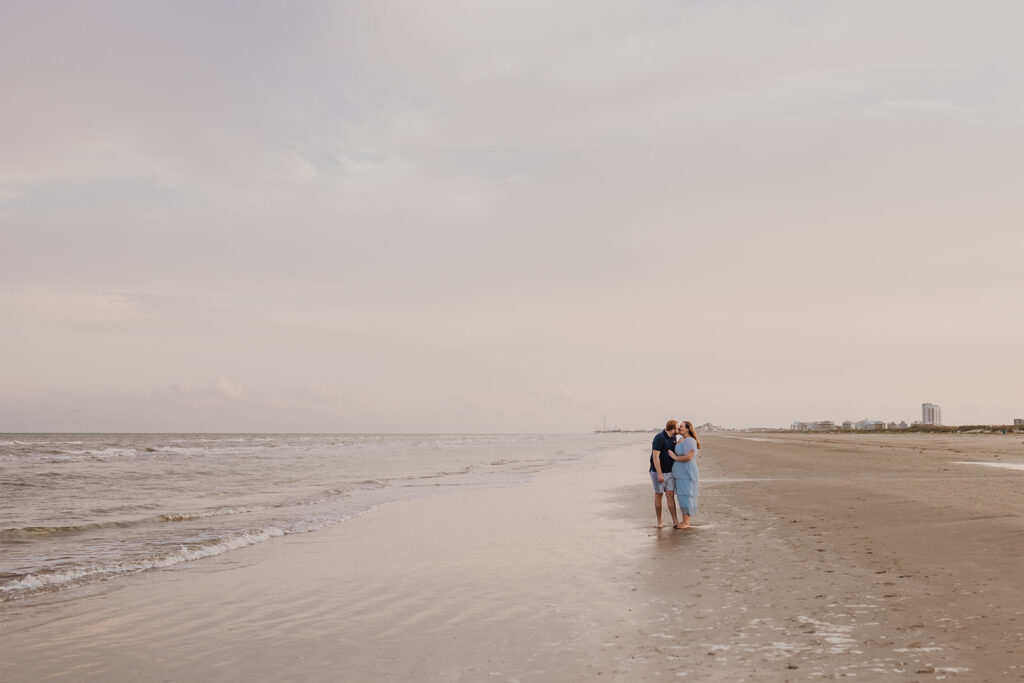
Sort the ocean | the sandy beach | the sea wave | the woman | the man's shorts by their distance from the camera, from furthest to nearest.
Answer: the man's shorts < the woman < the ocean < the sea wave < the sandy beach

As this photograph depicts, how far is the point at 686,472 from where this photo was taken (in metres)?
14.3

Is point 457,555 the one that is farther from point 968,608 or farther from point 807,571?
point 968,608

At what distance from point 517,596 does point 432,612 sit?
46.7 inches

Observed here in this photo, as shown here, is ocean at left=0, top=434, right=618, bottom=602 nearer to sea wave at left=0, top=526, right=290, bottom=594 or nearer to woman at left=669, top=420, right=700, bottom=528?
sea wave at left=0, top=526, right=290, bottom=594

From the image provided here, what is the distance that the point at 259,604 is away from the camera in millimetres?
8680

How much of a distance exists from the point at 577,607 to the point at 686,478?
6.89m

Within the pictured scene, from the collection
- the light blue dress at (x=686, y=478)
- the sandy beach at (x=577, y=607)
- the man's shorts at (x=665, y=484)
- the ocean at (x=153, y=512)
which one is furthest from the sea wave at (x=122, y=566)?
the light blue dress at (x=686, y=478)

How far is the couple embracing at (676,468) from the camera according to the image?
554 inches

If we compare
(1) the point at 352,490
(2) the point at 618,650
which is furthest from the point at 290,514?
(2) the point at 618,650

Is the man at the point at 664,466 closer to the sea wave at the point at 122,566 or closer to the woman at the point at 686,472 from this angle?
the woman at the point at 686,472

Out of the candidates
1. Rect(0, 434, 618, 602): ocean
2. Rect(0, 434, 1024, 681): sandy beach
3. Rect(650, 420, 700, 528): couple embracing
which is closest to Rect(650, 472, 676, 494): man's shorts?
Rect(650, 420, 700, 528): couple embracing

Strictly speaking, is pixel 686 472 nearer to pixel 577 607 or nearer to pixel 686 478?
pixel 686 478

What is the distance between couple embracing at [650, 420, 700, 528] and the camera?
1406 cm

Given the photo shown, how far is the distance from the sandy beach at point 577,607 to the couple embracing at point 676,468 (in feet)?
2.13
